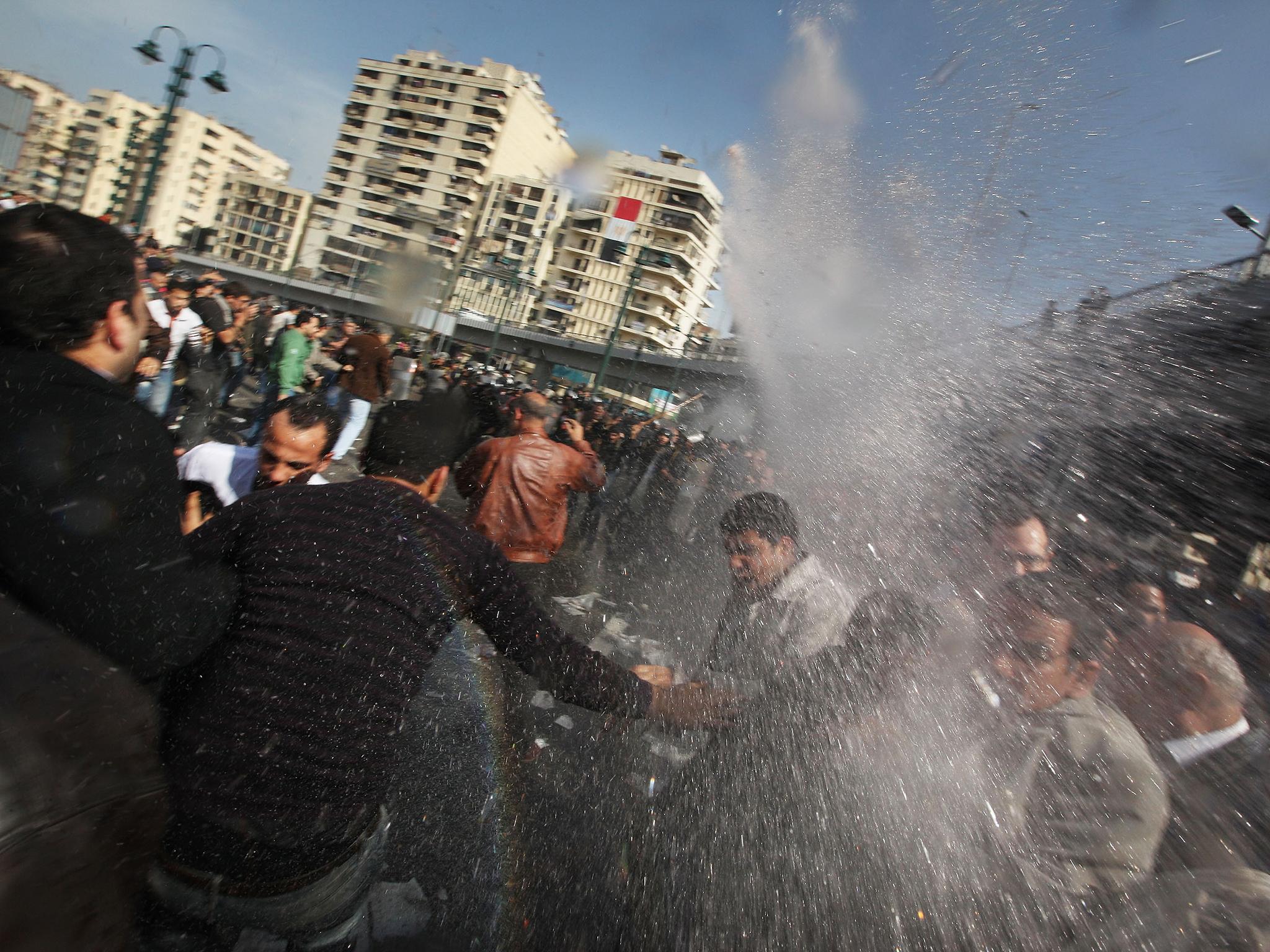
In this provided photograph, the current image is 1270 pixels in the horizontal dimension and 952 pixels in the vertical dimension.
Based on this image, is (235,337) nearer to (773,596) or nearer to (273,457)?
(273,457)

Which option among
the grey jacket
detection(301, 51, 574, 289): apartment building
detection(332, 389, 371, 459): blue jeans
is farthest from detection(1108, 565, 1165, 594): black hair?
detection(301, 51, 574, 289): apartment building

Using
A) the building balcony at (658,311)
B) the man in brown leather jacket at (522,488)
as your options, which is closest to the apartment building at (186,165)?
the building balcony at (658,311)

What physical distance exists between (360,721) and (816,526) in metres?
7.63

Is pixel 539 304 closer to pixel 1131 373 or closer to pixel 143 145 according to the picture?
pixel 143 145

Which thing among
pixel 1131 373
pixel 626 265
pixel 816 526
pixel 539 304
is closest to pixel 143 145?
pixel 816 526

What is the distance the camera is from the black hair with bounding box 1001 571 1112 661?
8.19 feet

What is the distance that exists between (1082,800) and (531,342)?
43626mm

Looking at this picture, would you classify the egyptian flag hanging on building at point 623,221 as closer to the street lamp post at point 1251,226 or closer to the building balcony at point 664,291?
the street lamp post at point 1251,226

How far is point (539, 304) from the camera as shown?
70438 millimetres

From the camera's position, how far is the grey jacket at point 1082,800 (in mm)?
1902

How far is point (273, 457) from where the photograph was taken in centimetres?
269

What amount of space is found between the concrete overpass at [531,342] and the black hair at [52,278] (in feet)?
80.8

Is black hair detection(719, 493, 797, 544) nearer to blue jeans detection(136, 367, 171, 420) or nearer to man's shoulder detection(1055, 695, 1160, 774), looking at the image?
man's shoulder detection(1055, 695, 1160, 774)

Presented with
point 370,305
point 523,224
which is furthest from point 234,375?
point 523,224
